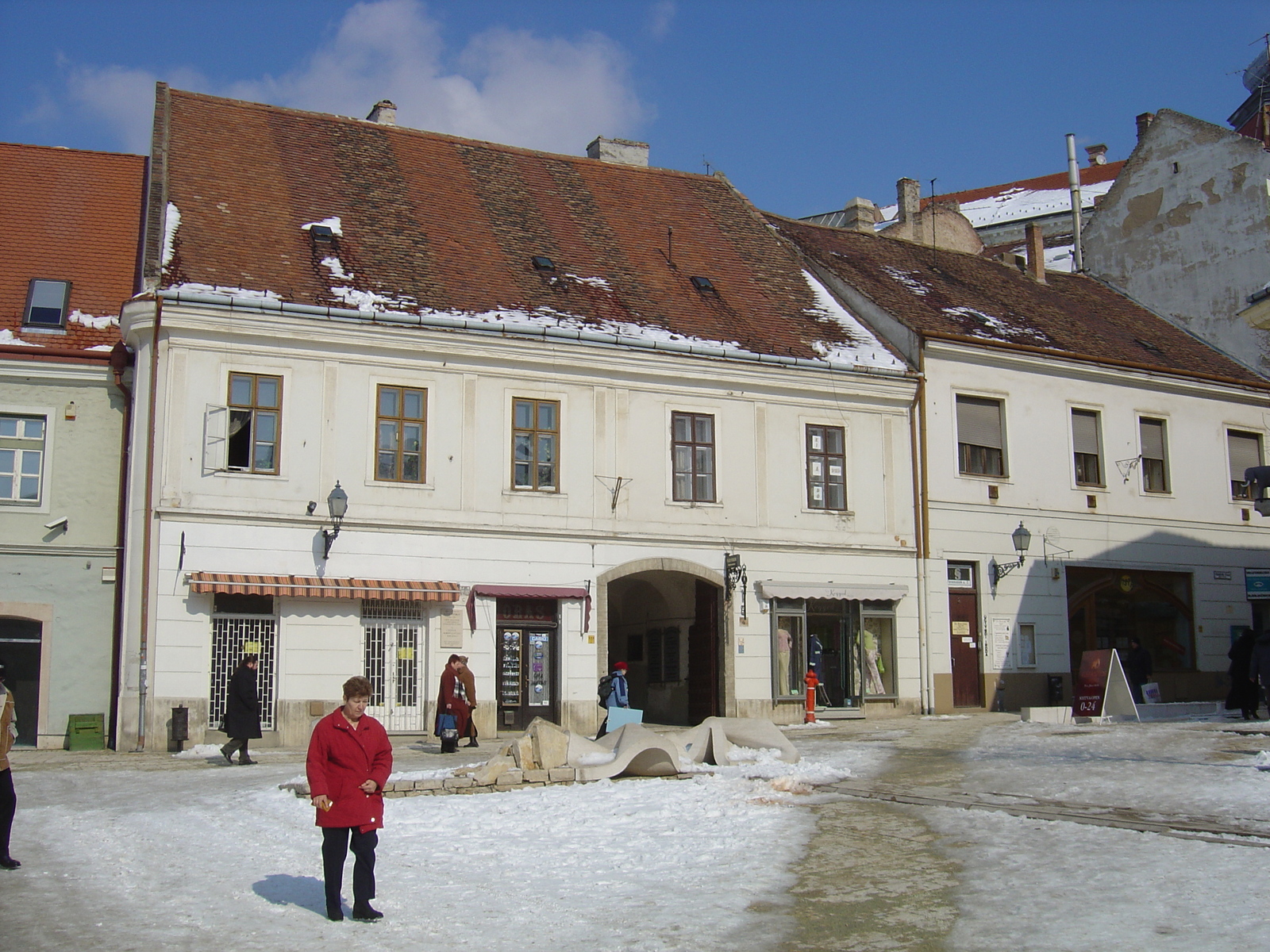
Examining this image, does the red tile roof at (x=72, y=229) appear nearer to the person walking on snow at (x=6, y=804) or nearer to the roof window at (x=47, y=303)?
the roof window at (x=47, y=303)

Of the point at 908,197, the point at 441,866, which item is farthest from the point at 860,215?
the point at 441,866

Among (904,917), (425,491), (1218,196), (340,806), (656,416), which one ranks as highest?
(1218,196)

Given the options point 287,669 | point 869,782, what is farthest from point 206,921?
point 287,669

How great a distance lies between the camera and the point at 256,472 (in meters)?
21.7

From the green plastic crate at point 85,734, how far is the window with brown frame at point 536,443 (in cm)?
765

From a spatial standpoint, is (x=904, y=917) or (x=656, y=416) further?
(x=656, y=416)

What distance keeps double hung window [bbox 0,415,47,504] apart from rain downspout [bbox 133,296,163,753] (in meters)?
2.33

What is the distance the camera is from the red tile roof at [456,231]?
924 inches

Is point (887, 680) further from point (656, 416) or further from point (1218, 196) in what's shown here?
point (1218, 196)

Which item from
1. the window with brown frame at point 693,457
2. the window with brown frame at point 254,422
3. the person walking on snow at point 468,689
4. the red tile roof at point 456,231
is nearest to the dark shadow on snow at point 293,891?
the person walking on snow at point 468,689

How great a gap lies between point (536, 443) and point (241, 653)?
6.10 m

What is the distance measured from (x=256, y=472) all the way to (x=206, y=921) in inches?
552

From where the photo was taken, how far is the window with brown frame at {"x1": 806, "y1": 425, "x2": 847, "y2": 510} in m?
26.0

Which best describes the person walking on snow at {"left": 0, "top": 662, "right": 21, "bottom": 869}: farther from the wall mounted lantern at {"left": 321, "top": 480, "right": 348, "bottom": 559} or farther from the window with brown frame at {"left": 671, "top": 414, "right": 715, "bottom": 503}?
the window with brown frame at {"left": 671, "top": 414, "right": 715, "bottom": 503}
